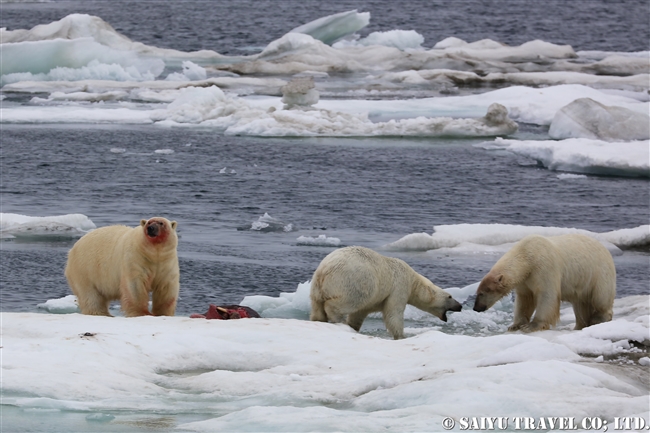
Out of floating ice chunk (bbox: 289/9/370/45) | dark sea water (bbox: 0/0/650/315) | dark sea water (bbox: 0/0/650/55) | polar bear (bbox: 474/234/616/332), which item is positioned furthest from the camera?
dark sea water (bbox: 0/0/650/55)

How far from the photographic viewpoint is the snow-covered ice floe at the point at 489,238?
1132cm

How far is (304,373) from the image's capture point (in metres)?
5.52

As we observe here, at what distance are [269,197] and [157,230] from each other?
25.8ft

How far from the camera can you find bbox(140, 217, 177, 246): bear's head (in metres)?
6.86

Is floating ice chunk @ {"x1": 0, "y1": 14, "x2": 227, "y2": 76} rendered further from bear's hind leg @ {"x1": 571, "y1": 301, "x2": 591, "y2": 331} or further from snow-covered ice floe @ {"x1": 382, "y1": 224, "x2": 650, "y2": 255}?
bear's hind leg @ {"x1": 571, "y1": 301, "x2": 591, "y2": 331}

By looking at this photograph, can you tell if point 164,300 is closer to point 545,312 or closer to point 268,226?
point 545,312

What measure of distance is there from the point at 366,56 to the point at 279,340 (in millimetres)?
27734

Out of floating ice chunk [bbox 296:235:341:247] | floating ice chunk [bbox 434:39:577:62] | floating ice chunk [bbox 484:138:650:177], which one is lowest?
floating ice chunk [bbox 296:235:341:247]

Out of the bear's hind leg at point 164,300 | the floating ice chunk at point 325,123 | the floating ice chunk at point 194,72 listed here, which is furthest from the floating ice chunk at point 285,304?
the floating ice chunk at point 194,72

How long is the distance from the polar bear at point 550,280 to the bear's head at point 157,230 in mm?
2412

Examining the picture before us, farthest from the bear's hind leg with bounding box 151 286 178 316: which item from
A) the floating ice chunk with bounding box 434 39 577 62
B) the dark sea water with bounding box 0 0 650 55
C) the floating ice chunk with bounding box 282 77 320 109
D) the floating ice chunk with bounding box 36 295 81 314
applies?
the dark sea water with bounding box 0 0 650 55

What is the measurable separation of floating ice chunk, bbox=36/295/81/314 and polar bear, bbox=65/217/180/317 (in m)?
1.15

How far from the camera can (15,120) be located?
68.2 feet

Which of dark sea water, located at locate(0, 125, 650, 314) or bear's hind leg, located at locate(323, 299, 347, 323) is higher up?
bear's hind leg, located at locate(323, 299, 347, 323)
